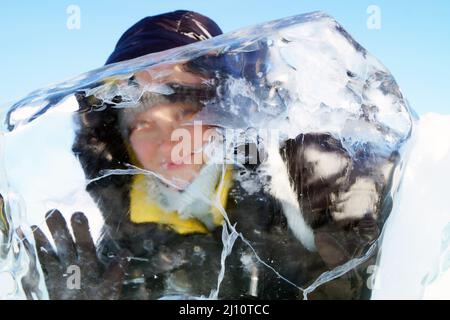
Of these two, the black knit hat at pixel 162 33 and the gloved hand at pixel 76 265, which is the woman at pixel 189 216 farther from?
the black knit hat at pixel 162 33

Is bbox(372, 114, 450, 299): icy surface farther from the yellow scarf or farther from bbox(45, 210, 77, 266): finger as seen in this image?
bbox(45, 210, 77, 266): finger

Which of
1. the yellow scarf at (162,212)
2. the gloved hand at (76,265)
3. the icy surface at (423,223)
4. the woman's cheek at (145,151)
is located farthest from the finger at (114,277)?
the icy surface at (423,223)

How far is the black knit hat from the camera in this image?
1981 mm

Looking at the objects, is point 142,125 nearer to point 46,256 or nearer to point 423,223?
point 46,256

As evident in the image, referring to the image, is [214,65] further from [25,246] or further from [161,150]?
[25,246]

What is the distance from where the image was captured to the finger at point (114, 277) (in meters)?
1.20

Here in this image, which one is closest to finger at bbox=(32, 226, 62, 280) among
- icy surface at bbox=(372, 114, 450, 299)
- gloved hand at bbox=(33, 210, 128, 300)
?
gloved hand at bbox=(33, 210, 128, 300)

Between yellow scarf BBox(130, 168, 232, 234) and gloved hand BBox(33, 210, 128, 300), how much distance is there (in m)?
0.11

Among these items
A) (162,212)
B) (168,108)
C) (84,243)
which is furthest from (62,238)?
(168,108)

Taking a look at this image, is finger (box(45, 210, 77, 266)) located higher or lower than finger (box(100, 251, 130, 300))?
higher

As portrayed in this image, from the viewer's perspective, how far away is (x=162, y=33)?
205cm

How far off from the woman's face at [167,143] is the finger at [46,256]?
34cm

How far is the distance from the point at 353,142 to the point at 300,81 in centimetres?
21
